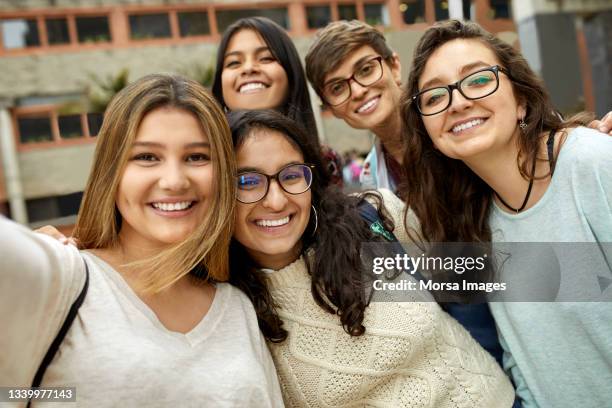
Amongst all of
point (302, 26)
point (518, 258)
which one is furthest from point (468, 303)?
point (302, 26)

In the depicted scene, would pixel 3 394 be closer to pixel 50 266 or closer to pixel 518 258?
pixel 50 266

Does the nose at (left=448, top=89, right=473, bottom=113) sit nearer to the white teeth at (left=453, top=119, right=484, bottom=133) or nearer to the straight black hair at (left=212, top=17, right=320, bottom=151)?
the white teeth at (left=453, top=119, right=484, bottom=133)

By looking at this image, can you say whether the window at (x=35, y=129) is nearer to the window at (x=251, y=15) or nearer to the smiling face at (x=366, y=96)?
the window at (x=251, y=15)

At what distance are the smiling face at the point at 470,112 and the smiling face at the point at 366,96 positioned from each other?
919 millimetres

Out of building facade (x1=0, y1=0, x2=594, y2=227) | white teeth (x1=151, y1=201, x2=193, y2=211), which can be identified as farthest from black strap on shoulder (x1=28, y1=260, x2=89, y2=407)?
building facade (x1=0, y1=0, x2=594, y2=227)

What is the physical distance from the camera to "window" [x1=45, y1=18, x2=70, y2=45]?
49.5 ft

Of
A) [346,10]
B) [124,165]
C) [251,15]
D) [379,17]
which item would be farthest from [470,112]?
[251,15]

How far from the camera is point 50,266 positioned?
3.60ft

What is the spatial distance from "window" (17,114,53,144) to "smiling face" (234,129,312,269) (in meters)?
15.0

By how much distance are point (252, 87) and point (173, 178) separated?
1.50 meters

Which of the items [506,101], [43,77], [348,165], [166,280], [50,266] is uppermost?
[43,77]

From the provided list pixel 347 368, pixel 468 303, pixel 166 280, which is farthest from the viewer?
pixel 468 303

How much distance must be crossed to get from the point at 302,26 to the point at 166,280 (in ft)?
44.5

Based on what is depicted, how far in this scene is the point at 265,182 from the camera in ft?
5.72
